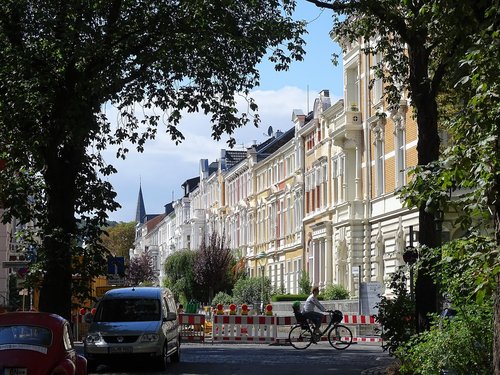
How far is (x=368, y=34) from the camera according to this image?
20.5m

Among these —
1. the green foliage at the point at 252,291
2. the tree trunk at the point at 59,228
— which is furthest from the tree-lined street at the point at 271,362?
the green foliage at the point at 252,291

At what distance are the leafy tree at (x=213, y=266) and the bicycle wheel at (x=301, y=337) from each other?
4674 cm

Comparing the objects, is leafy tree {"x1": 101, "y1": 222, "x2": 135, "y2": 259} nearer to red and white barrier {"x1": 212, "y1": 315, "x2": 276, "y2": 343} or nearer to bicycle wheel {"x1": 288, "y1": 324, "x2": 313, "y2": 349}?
red and white barrier {"x1": 212, "y1": 315, "x2": 276, "y2": 343}

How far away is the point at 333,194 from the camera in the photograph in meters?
56.8

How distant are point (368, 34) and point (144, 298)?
320 inches

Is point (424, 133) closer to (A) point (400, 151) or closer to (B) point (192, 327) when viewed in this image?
(B) point (192, 327)

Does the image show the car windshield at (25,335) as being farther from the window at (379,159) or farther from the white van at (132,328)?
the window at (379,159)

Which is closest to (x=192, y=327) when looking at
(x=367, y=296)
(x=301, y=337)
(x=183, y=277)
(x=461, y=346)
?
(x=367, y=296)

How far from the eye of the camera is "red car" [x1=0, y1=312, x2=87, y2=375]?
48.3 ft

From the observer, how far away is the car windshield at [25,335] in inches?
597

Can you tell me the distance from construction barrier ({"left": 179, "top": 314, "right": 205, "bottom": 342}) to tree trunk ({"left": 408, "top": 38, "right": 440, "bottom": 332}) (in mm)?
20632

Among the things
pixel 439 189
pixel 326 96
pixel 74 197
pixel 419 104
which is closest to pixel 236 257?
pixel 326 96

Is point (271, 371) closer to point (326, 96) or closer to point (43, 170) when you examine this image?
Result: point (43, 170)

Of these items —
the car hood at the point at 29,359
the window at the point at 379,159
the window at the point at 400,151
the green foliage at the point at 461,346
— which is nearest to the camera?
the green foliage at the point at 461,346
